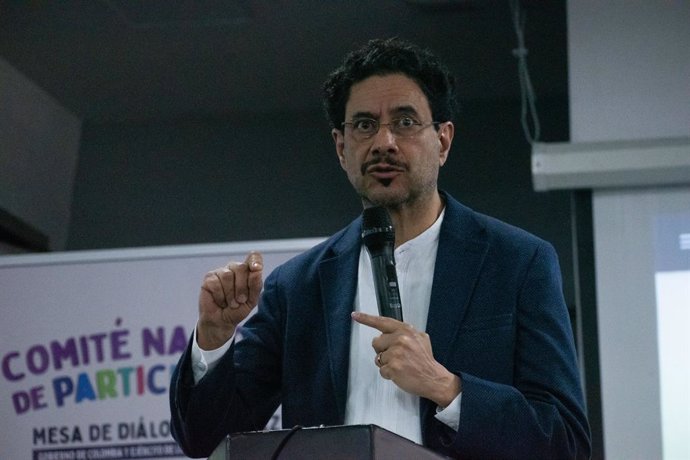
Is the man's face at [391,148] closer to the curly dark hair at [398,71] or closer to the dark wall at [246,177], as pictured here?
the curly dark hair at [398,71]

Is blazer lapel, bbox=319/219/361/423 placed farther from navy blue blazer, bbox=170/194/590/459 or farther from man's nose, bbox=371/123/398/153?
man's nose, bbox=371/123/398/153

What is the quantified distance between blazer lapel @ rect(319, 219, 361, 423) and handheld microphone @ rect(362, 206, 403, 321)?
12 centimetres

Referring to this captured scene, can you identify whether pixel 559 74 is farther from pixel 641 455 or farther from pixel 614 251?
pixel 641 455

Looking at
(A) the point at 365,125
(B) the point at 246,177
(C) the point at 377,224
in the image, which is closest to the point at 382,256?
(C) the point at 377,224

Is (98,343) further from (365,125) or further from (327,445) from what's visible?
(327,445)

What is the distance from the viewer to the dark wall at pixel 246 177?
4988 millimetres

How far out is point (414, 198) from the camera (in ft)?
5.91

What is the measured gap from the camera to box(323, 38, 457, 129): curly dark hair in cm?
187

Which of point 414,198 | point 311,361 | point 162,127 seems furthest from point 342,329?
point 162,127

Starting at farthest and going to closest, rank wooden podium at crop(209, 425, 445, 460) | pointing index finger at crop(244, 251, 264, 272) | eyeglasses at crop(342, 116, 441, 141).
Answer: eyeglasses at crop(342, 116, 441, 141) < pointing index finger at crop(244, 251, 264, 272) < wooden podium at crop(209, 425, 445, 460)

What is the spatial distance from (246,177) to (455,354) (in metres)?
3.62

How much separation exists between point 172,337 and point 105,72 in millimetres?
1737

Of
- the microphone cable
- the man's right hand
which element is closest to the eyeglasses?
the man's right hand

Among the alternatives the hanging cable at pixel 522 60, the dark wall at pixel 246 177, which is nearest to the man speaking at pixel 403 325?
the hanging cable at pixel 522 60
